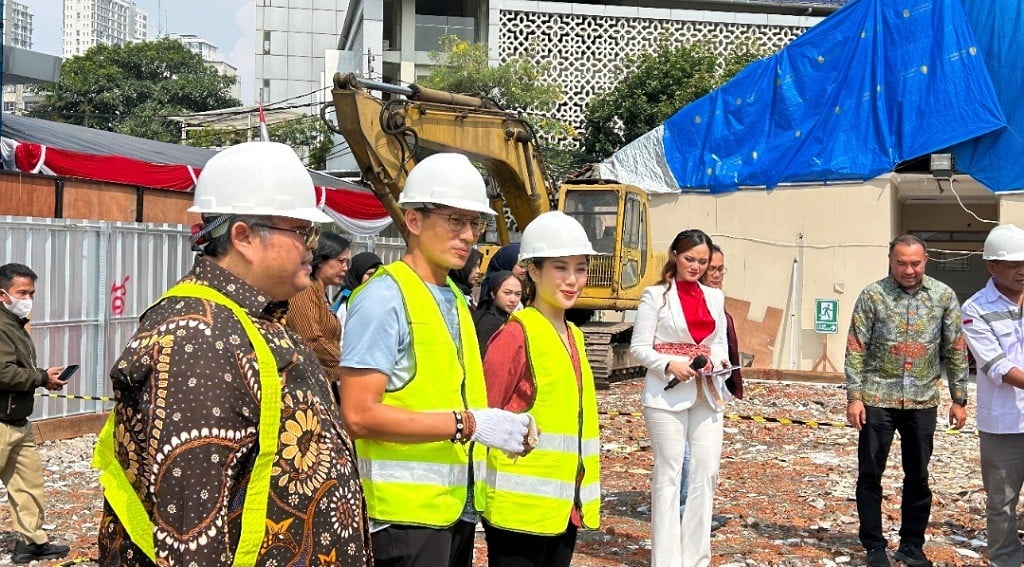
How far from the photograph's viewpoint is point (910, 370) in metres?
6.23

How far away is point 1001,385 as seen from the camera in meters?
5.81

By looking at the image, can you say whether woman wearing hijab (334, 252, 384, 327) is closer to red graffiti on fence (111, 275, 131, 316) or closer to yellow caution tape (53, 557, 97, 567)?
yellow caution tape (53, 557, 97, 567)

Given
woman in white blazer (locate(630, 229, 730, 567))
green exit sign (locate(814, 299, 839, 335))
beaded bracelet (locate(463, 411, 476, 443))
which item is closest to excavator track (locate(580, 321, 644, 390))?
green exit sign (locate(814, 299, 839, 335))

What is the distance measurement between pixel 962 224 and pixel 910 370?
1789cm

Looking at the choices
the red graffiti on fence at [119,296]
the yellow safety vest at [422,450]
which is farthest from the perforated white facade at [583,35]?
the yellow safety vest at [422,450]

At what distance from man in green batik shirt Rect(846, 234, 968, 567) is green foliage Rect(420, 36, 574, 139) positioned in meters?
21.1

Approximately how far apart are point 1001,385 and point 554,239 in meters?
2.98

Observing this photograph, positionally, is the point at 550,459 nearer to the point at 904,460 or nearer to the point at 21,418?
the point at 904,460

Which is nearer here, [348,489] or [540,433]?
[348,489]

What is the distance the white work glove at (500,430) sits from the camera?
3.15m

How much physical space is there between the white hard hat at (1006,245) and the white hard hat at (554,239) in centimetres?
274

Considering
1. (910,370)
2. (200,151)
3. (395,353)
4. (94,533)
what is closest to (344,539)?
(395,353)

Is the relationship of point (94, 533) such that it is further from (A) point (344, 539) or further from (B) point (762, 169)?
(B) point (762, 169)

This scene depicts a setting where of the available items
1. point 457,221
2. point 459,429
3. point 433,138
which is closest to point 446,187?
point 457,221
